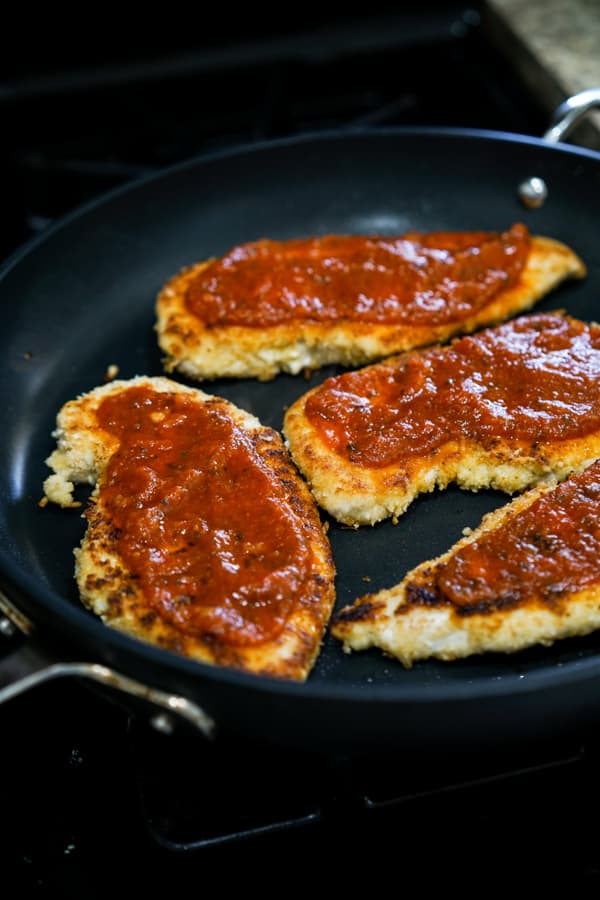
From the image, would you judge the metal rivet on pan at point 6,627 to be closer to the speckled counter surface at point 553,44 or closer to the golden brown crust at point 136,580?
the golden brown crust at point 136,580

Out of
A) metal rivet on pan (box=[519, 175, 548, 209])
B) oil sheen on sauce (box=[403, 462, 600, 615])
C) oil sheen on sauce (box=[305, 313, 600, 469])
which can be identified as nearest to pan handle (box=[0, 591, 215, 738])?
oil sheen on sauce (box=[403, 462, 600, 615])

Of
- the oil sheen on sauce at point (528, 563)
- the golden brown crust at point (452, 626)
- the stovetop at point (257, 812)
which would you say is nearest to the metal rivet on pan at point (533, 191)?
the oil sheen on sauce at point (528, 563)

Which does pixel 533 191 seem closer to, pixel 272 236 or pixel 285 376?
pixel 272 236

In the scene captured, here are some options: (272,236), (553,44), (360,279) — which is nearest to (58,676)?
(360,279)

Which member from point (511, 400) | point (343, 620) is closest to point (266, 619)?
point (343, 620)

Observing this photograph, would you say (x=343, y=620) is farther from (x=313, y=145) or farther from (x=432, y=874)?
(x=313, y=145)

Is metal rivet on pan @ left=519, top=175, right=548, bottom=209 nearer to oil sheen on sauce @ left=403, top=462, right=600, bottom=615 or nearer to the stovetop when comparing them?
oil sheen on sauce @ left=403, top=462, right=600, bottom=615
